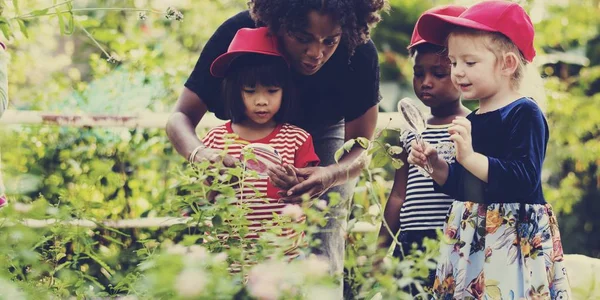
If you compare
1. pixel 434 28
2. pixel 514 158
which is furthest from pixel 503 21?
pixel 514 158

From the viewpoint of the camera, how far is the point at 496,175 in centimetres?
238

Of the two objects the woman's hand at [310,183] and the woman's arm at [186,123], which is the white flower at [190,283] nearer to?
the woman's hand at [310,183]

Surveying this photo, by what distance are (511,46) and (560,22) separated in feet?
14.9

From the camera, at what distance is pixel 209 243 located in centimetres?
222

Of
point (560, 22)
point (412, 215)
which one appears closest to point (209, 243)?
point (412, 215)

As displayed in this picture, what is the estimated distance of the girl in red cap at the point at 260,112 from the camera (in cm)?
283

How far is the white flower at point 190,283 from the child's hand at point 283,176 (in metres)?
1.25

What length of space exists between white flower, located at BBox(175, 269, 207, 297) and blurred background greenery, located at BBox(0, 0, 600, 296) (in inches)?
24.9

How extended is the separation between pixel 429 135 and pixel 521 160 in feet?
1.76

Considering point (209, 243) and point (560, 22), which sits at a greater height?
point (560, 22)

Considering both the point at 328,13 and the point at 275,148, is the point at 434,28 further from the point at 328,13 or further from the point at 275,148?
the point at 275,148

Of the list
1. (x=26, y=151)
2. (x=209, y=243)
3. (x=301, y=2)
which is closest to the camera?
(x=209, y=243)

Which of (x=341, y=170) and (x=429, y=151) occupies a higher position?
(x=429, y=151)

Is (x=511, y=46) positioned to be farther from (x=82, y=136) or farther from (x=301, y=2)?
(x=82, y=136)
